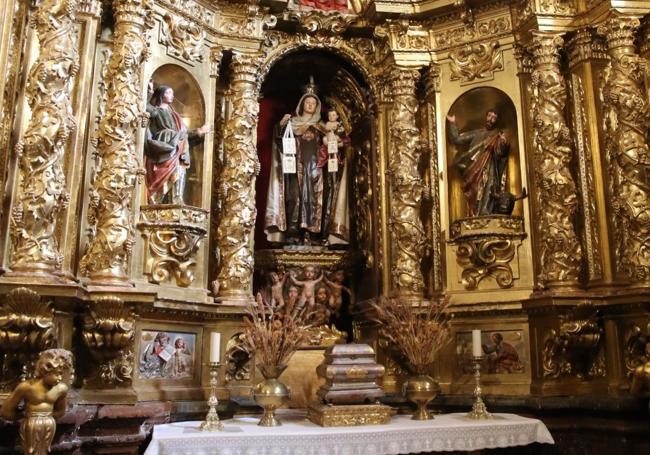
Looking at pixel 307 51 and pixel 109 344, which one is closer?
pixel 109 344

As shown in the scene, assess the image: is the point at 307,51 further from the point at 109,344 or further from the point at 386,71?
the point at 109,344

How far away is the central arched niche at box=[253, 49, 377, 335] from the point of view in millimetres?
9914

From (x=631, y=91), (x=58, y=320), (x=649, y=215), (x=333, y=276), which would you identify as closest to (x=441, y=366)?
(x=333, y=276)

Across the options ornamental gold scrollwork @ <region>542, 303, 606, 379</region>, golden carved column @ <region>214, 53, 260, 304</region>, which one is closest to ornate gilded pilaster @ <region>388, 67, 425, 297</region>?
ornamental gold scrollwork @ <region>542, 303, 606, 379</region>

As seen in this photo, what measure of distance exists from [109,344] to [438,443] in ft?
11.5

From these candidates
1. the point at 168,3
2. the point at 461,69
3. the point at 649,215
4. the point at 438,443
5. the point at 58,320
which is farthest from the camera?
the point at 461,69

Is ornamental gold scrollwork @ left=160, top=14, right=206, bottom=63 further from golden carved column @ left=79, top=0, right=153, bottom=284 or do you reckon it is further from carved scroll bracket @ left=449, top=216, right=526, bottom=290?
carved scroll bracket @ left=449, top=216, right=526, bottom=290

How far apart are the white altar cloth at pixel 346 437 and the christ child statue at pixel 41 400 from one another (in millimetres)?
857

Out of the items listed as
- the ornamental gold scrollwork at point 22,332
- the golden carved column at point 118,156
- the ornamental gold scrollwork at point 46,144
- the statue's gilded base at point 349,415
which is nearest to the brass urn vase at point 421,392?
the statue's gilded base at point 349,415

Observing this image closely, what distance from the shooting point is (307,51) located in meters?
10.2

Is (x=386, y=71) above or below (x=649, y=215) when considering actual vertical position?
above

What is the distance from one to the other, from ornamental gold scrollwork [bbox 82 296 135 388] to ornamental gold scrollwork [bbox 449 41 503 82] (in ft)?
19.2

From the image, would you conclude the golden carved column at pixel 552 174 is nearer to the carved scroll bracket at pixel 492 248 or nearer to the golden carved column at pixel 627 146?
the carved scroll bracket at pixel 492 248

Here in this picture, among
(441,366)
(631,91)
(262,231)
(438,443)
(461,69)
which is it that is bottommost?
(438,443)
